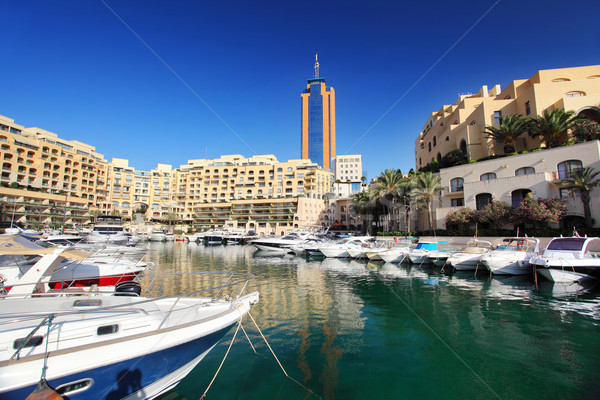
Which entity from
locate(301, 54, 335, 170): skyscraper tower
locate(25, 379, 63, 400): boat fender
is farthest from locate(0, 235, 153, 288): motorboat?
locate(301, 54, 335, 170): skyscraper tower

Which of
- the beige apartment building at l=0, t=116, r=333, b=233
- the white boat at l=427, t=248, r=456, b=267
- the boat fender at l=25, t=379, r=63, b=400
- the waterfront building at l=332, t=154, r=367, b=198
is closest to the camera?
the boat fender at l=25, t=379, r=63, b=400

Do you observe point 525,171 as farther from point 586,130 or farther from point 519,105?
point 519,105

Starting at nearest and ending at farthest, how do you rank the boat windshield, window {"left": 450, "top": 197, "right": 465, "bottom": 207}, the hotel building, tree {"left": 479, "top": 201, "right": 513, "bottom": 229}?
the boat windshield → the hotel building → tree {"left": 479, "top": 201, "right": 513, "bottom": 229} → window {"left": 450, "top": 197, "right": 465, "bottom": 207}

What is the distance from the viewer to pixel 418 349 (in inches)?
311

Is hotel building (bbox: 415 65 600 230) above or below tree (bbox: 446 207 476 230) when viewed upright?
above

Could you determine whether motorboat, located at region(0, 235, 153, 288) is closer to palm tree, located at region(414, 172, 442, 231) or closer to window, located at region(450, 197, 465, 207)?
palm tree, located at region(414, 172, 442, 231)

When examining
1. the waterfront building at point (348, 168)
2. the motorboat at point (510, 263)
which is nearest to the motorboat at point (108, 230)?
the motorboat at point (510, 263)

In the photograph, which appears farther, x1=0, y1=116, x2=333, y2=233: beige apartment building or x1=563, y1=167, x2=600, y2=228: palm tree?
x1=0, y1=116, x2=333, y2=233: beige apartment building

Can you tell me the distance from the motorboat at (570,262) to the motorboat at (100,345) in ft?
61.1

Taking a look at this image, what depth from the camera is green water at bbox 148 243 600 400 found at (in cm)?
596

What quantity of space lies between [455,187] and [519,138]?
10.5 metres

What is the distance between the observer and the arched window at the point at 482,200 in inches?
1363

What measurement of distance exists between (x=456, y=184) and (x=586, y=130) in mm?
13432

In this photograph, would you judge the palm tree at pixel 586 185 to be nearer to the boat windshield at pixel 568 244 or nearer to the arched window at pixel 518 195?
the arched window at pixel 518 195
